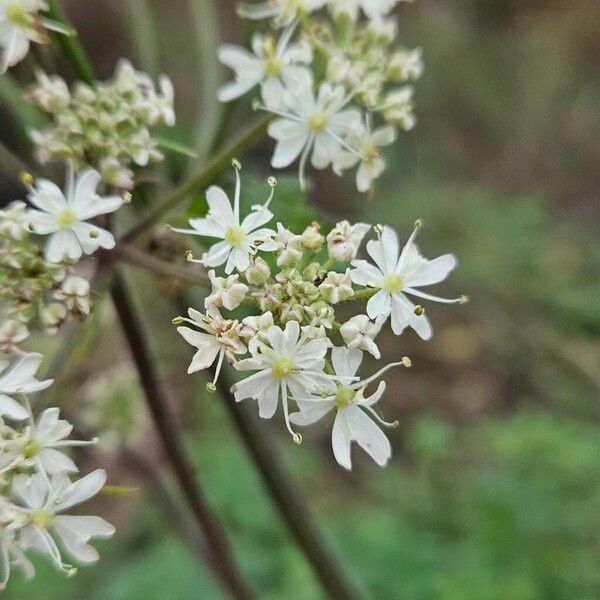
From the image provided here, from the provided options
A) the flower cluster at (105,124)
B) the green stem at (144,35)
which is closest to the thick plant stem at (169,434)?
the flower cluster at (105,124)

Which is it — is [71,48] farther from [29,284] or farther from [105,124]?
[29,284]

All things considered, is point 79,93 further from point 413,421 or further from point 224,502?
point 413,421

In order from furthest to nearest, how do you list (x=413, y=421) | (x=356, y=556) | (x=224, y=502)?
1. (x=413, y=421)
2. (x=224, y=502)
3. (x=356, y=556)

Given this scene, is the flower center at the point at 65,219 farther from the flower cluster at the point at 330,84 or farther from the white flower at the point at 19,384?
the flower cluster at the point at 330,84

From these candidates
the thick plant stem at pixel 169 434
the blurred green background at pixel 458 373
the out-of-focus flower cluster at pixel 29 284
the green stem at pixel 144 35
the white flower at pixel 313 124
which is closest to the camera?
the out-of-focus flower cluster at pixel 29 284

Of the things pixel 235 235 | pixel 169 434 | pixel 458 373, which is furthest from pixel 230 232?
pixel 458 373

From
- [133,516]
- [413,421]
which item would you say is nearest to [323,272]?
[133,516]
